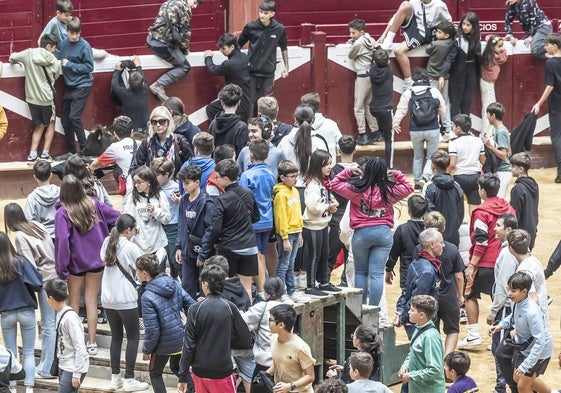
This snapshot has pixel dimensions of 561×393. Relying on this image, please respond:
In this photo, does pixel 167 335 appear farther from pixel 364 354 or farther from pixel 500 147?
pixel 500 147

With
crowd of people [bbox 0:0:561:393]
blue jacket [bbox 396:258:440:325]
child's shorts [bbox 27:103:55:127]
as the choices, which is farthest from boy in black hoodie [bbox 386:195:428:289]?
child's shorts [bbox 27:103:55:127]

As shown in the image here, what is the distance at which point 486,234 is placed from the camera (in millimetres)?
16156

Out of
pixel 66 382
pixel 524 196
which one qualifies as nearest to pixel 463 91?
pixel 524 196

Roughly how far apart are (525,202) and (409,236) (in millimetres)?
2047

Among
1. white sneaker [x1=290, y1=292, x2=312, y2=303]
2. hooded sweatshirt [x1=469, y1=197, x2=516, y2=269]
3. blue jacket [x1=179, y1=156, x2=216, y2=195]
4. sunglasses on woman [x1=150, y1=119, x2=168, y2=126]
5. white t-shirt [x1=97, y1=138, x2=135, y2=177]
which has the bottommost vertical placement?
white sneaker [x1=290, y1=292, x2=312, y2=303]

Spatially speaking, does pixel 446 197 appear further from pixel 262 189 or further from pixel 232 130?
pixel 262 189

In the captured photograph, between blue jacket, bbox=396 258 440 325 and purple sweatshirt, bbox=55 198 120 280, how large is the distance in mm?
2766

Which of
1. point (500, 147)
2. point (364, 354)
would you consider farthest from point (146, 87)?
point (364, 354)

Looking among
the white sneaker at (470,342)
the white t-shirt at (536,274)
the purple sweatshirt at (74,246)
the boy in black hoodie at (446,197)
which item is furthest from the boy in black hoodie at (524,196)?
the purple sweatshirt at (74,246)

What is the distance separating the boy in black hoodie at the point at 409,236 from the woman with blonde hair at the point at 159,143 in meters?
2.28

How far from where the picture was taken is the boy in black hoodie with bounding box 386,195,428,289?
51.5 ft

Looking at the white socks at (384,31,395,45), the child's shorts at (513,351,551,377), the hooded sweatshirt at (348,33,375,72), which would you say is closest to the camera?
the child's shorts at (513,351,551,377)

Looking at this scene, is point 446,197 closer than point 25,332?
No

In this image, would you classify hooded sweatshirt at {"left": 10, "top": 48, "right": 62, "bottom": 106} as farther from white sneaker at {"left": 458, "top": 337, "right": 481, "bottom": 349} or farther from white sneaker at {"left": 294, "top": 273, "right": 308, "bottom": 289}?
white sneaker at {"left": 458, "top": 337, "right": 481, "bottom": 349}
